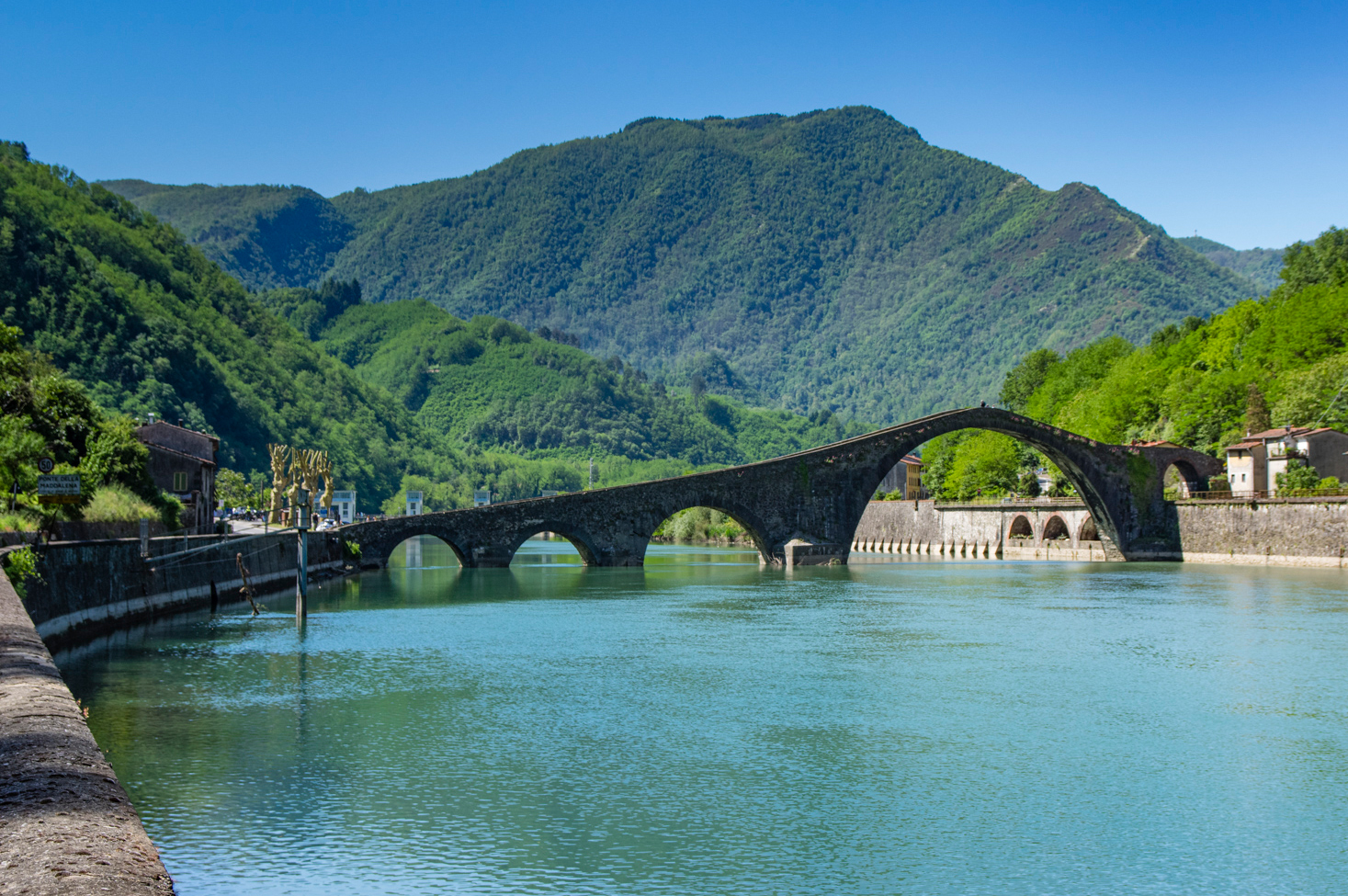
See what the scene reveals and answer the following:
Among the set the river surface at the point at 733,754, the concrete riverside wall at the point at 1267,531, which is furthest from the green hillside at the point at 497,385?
the river surface at the point at 733,754

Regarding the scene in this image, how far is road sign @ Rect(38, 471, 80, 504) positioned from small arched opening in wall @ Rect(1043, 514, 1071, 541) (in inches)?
2347

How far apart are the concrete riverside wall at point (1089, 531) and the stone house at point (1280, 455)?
2827 mm

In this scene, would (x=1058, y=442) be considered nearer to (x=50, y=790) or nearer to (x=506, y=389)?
(x=50, y=790)

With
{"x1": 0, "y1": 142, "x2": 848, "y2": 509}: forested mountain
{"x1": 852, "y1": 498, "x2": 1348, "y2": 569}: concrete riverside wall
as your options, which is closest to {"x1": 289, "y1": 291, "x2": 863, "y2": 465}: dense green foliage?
{"x1": 0, "y1": 142, "x2": 848, "y2": 509}: forested mountain

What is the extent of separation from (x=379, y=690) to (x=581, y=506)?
32957 mm

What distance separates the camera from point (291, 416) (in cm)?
10275

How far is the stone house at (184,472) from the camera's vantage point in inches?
1797

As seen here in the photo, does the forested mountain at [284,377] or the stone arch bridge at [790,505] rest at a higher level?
the forested mountain at [284,377]

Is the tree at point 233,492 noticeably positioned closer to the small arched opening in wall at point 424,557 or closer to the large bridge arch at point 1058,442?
the small arched opening in wall at point 424,557

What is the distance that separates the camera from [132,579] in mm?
27203

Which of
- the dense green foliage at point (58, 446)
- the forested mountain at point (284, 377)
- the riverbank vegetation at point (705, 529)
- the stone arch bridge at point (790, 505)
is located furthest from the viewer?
the riverbank vegetation at point (705, 529)

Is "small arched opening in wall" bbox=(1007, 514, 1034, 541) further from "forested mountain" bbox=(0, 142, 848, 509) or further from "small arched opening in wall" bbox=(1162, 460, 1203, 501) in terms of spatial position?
"forested mountain" bbox=(0, 142, 848, 509)

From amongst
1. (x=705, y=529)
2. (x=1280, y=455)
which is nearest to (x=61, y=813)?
(x=1280, y=455)

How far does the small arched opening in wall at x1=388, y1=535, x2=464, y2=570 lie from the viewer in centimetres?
6125
